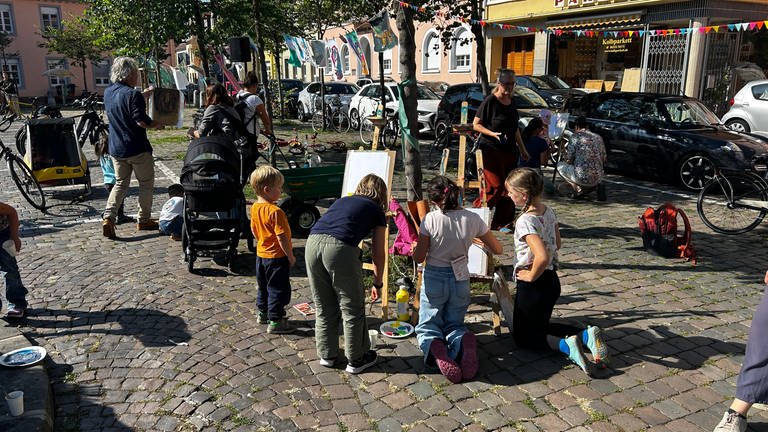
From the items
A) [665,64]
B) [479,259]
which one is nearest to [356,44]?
[665,64]

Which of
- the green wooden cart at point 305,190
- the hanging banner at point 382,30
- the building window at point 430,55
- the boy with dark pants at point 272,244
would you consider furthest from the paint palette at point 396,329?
the building window at point 430,55

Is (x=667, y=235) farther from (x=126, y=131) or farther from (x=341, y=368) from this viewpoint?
(x=126, y=131)

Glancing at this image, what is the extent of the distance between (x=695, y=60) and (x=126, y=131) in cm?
1892

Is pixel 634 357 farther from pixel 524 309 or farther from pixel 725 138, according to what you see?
pixel 725 138

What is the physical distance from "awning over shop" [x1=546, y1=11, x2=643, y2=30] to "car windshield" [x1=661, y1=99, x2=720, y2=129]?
994 cm

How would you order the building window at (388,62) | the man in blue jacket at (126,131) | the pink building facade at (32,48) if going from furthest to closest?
the pink building facade at (32,48), the building window at (388,62), the man in blue jacket at (126,131)

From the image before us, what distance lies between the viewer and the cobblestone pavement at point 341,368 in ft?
11.9

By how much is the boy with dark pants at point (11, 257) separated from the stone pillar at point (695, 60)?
20.3 meters

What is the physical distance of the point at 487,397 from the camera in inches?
151

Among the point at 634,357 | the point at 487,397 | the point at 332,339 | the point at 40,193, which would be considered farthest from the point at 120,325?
the point at 40,193

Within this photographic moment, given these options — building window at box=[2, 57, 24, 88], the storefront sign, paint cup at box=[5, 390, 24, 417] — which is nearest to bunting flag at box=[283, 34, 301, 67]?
the storefront sign

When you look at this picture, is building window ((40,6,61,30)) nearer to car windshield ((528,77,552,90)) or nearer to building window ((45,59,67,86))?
building window ((45,59,67,86))

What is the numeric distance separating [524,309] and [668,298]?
2028mm

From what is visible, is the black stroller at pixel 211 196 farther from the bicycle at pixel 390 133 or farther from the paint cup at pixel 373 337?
the bicycle at pixel 390 133
